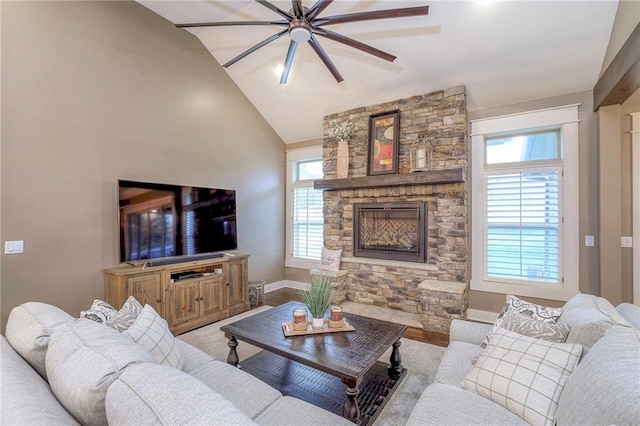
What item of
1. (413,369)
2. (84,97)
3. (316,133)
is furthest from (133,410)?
(316,133)

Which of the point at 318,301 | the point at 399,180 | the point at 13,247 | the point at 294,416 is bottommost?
the point at 294,416

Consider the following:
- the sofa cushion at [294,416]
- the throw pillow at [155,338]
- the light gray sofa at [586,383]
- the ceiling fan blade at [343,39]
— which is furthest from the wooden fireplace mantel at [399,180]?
the throw pillow at [155,338]

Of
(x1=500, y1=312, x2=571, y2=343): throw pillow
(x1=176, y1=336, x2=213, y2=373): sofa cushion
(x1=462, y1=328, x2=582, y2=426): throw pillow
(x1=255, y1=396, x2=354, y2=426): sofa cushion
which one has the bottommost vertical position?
(x1=255, y1=396, x2=354, y2=426): sofa cushion

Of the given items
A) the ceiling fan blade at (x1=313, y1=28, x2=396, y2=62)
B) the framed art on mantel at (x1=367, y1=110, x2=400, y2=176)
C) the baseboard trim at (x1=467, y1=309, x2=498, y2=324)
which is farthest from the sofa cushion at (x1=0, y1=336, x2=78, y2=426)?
the baseboard trim at (x1=467, y1=309, x2=498, y2=324)

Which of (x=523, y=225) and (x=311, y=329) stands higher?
(x=523, y=225)

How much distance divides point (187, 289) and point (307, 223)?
2564 millimetres

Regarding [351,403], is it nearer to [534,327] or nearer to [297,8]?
[534,327]

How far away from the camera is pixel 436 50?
3531 millimetres

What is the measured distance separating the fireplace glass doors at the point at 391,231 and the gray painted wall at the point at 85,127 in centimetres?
241

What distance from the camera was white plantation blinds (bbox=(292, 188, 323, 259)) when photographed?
18.1ft

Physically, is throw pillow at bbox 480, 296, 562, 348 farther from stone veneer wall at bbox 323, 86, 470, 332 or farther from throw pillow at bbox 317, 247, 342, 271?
throw pillow at bbox 317, 247, 342, 271

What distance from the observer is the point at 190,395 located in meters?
0.78

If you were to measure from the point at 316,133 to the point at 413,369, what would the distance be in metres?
4.15

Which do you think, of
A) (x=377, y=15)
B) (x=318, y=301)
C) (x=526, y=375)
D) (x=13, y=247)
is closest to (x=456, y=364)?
(x=526, y=375)
